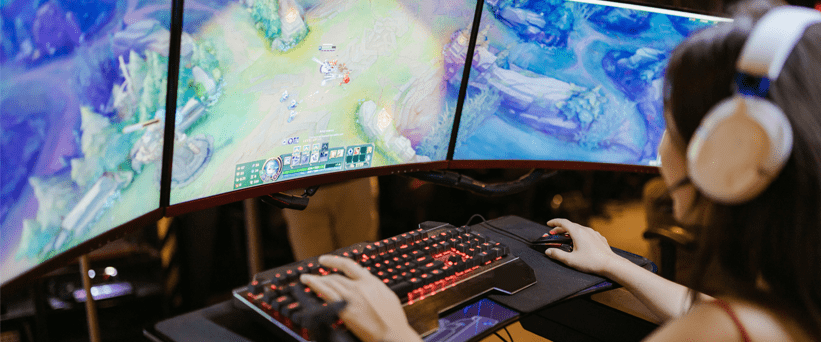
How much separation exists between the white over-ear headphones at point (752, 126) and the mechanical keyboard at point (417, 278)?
35 centimetres

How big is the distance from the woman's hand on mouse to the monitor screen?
2.15 ft

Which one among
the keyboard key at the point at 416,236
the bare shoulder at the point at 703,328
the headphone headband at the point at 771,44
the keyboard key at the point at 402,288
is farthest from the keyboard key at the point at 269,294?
the headphone headband at the point at 771,44

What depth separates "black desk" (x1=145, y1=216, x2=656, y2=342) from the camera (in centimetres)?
68

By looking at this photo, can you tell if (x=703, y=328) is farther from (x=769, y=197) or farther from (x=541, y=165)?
(x=541, y=165)

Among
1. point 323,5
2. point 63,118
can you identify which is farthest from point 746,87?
point 63,118

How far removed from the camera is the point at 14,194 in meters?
0.55

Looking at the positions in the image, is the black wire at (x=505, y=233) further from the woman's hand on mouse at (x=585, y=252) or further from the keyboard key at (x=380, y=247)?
the keyboard key at (x=380, y=247)

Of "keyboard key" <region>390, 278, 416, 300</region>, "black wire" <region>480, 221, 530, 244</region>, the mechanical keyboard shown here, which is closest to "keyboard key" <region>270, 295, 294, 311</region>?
the mechanical keyboard

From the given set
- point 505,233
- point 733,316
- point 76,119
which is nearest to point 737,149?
point 733,316

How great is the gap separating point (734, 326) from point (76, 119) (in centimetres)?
74

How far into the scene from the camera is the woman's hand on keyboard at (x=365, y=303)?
61 centimetres

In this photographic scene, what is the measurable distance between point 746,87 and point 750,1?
0.16m

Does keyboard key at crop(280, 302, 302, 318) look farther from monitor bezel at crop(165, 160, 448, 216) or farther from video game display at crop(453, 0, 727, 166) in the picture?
video game display at crop(453, 0, 727, 166)

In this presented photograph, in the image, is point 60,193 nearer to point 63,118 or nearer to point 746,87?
point 63,118
